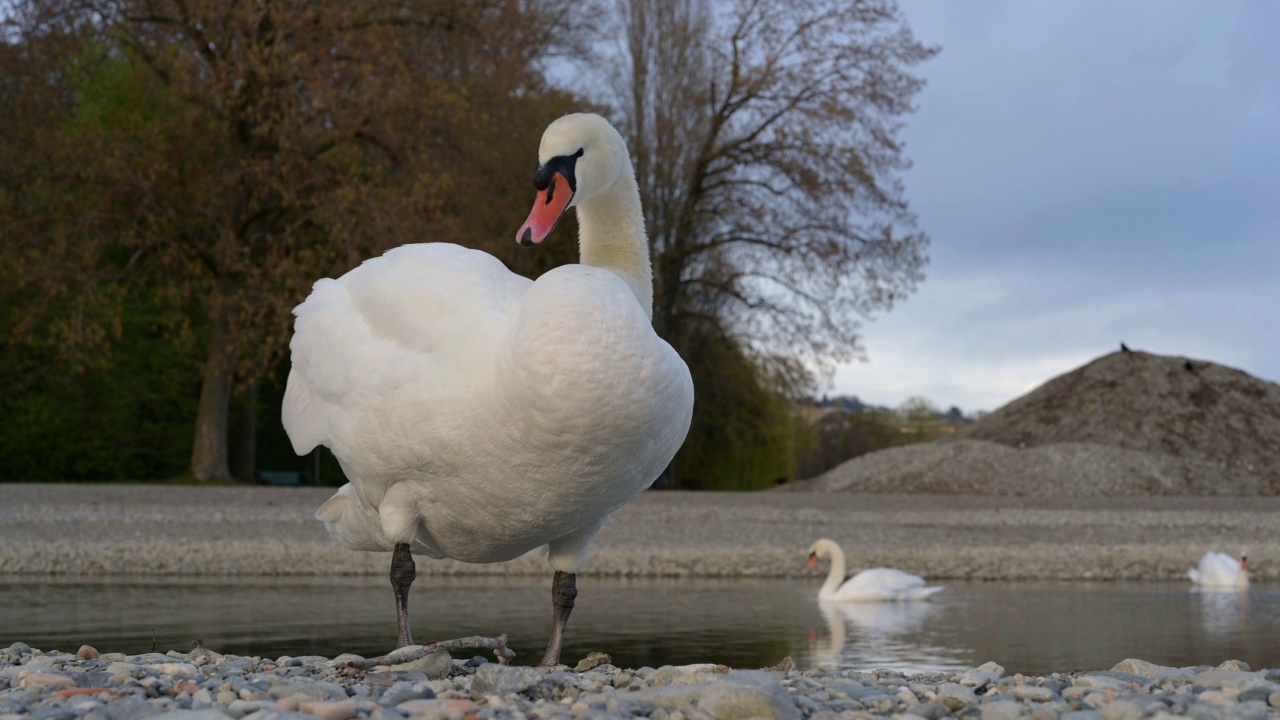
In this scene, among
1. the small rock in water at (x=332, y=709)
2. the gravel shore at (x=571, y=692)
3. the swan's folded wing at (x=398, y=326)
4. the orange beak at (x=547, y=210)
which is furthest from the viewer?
the orange beak at (x=547, y=210)

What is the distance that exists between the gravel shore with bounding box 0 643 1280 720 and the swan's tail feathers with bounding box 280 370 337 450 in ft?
2.60

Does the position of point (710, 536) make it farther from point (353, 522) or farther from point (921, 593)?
point (353, 522)

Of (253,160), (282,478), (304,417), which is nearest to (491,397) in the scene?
(304,417)

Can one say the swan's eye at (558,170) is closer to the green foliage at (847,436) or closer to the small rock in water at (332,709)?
the small rock in water at (332,709)

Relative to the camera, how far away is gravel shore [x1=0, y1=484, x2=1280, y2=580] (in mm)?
11062

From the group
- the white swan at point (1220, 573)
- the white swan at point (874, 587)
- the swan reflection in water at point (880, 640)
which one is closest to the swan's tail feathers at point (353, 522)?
the swan reflection in water at point (880, 640)

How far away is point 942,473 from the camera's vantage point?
24.6 metres

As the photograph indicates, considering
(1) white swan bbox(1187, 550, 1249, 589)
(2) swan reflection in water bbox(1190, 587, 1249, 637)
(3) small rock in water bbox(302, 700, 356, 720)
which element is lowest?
(3) small rock in water bbox(302, 700, 356, 720)

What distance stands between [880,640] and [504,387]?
166 inches

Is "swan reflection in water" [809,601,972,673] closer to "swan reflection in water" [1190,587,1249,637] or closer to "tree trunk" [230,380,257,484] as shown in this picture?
"swan reflection in water" [1190,587,1249,637]

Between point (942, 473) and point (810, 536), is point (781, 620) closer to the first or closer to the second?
point (810, 536)

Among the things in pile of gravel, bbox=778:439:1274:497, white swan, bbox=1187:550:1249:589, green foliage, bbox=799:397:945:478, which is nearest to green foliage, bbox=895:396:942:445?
green foliage, bbox=799:397:945:478

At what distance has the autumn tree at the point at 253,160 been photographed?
20391 millimetres

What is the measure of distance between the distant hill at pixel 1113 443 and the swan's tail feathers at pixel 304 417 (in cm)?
1968
